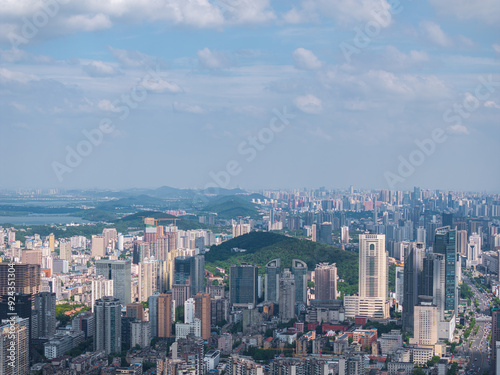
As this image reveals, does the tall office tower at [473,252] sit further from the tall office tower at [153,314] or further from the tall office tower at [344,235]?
the tall office tower at [153,314]

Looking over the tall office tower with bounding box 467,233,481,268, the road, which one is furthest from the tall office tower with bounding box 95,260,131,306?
the tall office tower with bounding box 467,233,481,268

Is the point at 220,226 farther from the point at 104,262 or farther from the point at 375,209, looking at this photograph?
the point at 104,262

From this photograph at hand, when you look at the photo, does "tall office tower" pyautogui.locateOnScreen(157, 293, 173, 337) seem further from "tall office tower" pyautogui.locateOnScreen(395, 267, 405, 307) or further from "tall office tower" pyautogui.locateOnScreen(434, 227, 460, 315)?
"tall office tower" pyautogui.locateOnScreen(434, 227, 460, 315)

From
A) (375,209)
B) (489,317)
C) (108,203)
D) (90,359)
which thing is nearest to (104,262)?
(90,359)

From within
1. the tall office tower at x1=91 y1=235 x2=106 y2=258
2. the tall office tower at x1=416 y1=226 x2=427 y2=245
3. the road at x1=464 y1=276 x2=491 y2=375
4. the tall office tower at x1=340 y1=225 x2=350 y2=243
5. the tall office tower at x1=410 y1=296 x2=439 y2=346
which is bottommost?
the road at x1=464 y1=276 x2=491 y2=375

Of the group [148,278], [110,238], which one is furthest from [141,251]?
[110,238]
